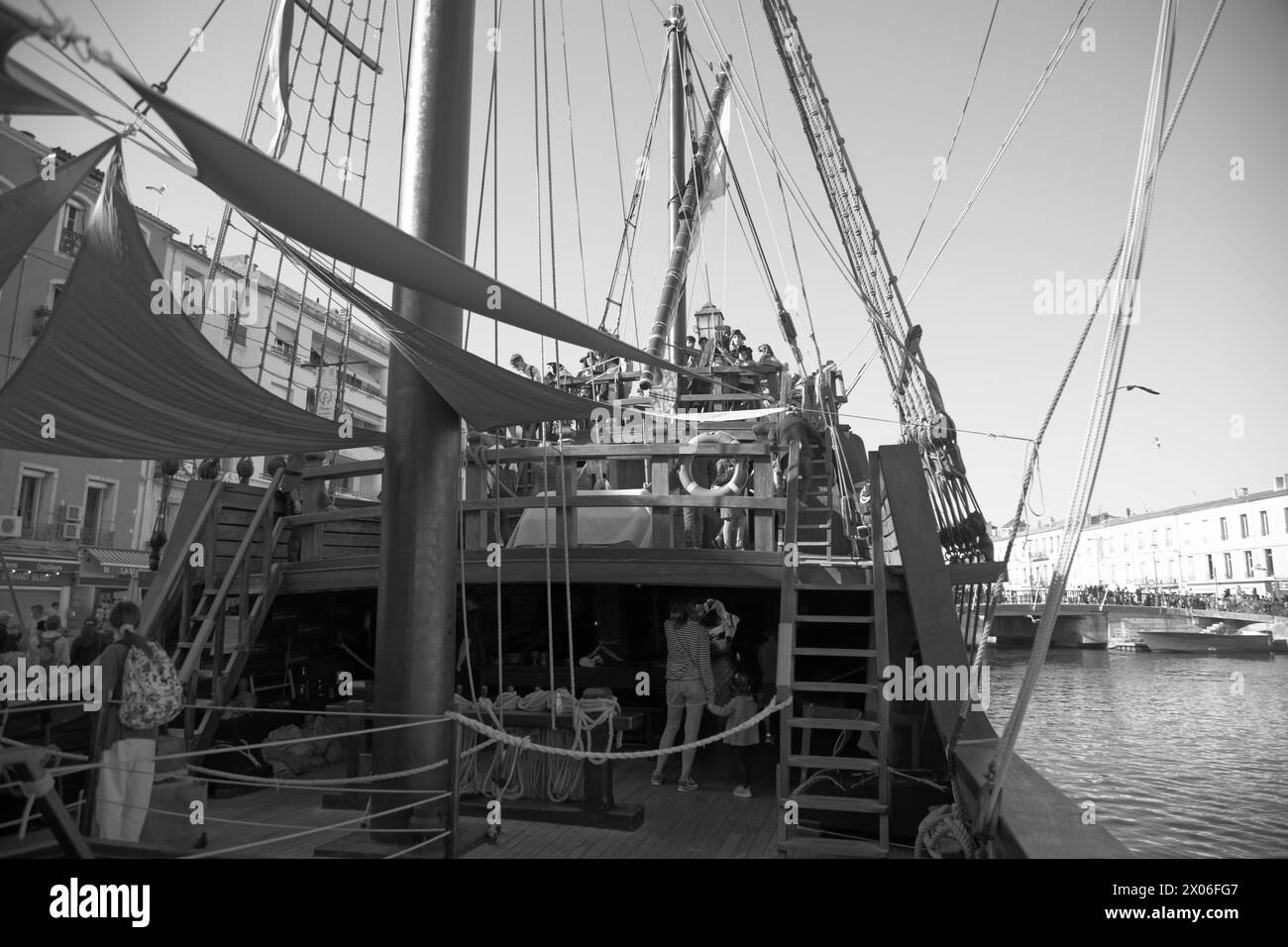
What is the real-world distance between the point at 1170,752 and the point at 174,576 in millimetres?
20560

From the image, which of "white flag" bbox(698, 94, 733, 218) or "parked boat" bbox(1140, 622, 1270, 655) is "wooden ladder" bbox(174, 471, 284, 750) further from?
"parked boat" bbox(1140, 622, 1270, 655)

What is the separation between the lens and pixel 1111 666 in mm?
39750

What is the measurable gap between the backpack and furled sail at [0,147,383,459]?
5.81ft

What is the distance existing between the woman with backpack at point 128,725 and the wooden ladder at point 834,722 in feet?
13.2

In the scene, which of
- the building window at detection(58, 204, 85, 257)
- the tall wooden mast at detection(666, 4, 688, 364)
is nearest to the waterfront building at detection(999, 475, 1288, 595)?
the tall wooden mast at detection(666, 4, 688, 364)

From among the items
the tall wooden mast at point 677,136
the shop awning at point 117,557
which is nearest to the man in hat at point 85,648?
the tall wooden mast at point 677,136

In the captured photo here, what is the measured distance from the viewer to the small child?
22.5 feet

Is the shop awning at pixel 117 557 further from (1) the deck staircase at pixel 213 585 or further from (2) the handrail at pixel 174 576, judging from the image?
(2) the handrail at pixel 174 576

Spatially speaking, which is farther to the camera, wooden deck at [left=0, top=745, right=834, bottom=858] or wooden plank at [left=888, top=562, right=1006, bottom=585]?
wooden plank at [left=888, top=562, right=1006, bottom=585]
